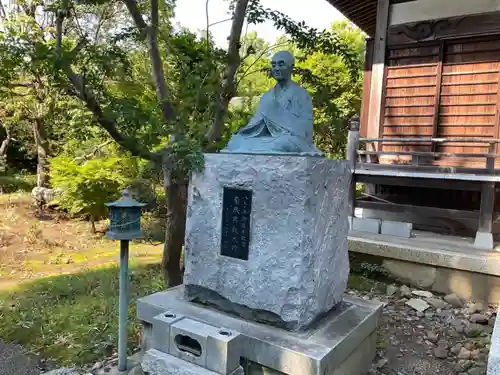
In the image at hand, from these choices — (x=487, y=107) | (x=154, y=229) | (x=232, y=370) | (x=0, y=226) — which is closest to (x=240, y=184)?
(x=232, y=370)

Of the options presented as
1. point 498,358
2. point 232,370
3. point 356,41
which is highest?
point 356,41

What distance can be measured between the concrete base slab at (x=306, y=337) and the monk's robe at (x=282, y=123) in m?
1.50

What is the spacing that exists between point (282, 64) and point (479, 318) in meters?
3.86

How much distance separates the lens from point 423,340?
4.27 metres

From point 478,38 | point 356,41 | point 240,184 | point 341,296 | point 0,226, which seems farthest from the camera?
point 356,41

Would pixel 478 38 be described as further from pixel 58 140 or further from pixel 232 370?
pixel 58 140

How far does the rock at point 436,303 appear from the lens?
16.7ft

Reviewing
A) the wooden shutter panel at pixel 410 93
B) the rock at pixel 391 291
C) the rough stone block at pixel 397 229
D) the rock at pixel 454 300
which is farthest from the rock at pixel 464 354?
the wooden shutter panel at pixel 410 93

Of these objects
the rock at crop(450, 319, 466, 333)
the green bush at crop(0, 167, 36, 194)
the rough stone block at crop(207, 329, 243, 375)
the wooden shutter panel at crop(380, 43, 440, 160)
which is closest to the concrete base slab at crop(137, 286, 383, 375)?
the rough stone block at crop(207, 329, 243, 375)

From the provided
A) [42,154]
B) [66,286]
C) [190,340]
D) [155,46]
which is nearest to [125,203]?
[190,340]

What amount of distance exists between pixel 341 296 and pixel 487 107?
4.78 m

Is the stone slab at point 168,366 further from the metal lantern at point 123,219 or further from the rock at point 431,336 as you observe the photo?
the rock at point 431,336

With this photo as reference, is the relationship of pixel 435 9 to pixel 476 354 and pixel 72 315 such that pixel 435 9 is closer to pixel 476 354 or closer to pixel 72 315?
pixel 476 354

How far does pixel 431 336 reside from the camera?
14.2 feet
